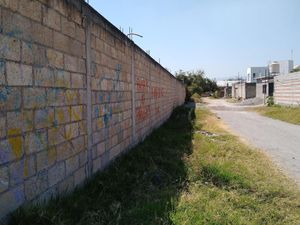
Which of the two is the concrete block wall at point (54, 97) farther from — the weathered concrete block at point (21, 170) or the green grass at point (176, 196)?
the green grass at point (176, 196)

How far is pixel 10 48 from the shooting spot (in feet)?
9.11

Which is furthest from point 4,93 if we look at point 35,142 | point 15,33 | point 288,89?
point 288,89

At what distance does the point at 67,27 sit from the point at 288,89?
25.4 metres

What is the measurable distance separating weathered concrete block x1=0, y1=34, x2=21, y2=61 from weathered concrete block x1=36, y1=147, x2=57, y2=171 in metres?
0.97

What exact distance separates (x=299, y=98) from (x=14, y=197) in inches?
934

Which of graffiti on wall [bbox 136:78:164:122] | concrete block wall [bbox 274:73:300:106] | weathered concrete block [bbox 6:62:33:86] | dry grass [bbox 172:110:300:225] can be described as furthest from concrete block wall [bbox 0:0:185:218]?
concrete block wall [bbox 274:73:300:106]

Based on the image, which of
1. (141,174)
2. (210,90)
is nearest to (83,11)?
(141,174)

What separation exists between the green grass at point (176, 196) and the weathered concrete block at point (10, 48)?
131 cm

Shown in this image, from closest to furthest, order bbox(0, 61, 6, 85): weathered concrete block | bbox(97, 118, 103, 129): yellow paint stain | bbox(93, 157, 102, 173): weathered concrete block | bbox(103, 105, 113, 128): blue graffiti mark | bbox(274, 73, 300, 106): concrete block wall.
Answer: bbox(0, 61, 6, 85): weathered concrete block, bbox(93, 157, 102, 173): weathered concrete block, bbox(97, 118, 103, 129): yellow paint stain, bbox(103, 105, 113, 128): blue graffiti mark, bbox(274, 73, 300, 106): concrete block wall

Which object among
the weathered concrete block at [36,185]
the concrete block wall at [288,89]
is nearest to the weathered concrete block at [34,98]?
the weathered concrete block at [36,185]

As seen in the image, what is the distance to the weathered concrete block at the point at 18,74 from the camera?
2.76 metres

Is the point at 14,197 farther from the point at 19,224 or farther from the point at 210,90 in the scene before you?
the point at 210,90

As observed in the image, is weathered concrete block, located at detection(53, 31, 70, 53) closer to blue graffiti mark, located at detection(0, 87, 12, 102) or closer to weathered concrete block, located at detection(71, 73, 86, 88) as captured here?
weathered concrete block, located at detection(71, 73, 86, 88)

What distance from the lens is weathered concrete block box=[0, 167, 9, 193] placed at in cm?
268
